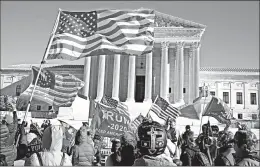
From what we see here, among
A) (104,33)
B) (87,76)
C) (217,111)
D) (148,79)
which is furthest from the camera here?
(87,76)

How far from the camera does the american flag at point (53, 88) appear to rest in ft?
32.8

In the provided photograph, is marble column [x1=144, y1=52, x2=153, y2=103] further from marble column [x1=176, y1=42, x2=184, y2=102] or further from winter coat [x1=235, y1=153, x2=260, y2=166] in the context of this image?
winter coat [x1=235, y1=153, x2=260, y2=166]

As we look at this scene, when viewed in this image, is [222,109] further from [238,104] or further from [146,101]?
[238,104]

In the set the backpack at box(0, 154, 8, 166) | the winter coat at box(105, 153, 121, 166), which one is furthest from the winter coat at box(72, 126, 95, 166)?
the backpack at box(0, 154, 8, 166)

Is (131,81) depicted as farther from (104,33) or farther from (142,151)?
(142,151)

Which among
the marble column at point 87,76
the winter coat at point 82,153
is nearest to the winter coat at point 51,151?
the winter coat at point 82,153

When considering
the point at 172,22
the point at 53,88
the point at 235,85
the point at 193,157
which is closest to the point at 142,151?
the point at 193,157

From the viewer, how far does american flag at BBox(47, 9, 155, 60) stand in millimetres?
9133

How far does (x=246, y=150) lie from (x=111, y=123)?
20.9 feet

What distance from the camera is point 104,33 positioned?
31.0 ft

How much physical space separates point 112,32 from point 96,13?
757 millimetres

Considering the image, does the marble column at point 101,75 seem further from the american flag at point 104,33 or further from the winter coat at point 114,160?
the winter coat at point 114,160

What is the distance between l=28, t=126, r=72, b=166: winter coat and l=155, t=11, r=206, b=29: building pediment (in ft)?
122

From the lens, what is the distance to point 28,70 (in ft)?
174
